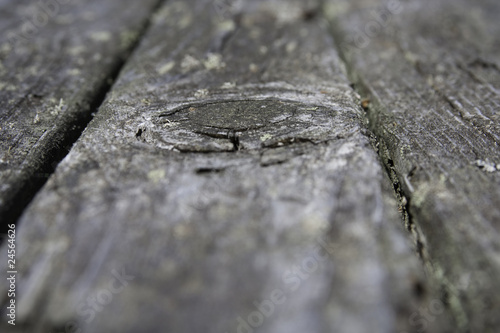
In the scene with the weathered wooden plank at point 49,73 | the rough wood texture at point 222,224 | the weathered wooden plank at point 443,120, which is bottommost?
the weathered wooden plank at point 49,73

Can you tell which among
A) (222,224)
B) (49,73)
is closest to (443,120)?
(222,224)

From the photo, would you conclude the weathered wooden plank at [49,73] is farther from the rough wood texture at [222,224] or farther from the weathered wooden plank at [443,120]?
the weathered wooden plank at [443,120]

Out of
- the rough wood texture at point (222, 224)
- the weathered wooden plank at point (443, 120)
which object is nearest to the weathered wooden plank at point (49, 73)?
the rough wood texture at point (222, 224)

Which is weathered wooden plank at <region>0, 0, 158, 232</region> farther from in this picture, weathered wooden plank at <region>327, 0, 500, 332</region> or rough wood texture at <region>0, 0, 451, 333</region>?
weathered wooden plank at <region>327, 0, 500, 332</region>

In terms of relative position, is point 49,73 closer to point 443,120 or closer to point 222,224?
point 222,224

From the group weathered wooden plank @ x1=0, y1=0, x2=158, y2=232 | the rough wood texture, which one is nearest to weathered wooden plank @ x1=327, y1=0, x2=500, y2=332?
the rough wood texture

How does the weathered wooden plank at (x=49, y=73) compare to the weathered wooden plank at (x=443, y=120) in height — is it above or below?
below

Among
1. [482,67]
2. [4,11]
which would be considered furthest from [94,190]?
[4,11]
